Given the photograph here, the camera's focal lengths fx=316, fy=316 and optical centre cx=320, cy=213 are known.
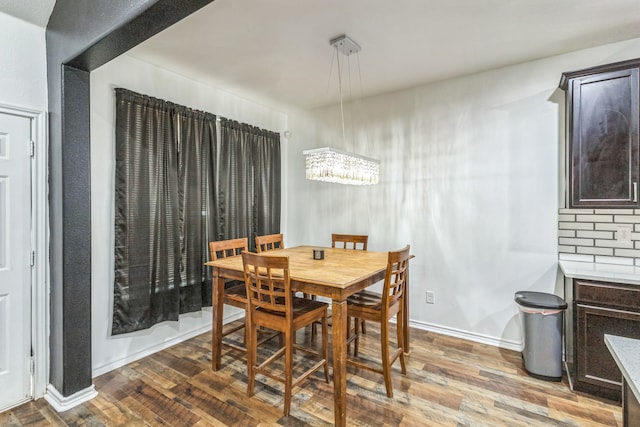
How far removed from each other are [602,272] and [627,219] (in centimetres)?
58

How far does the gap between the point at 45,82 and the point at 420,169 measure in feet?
10.8

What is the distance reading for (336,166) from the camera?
2.49 metres

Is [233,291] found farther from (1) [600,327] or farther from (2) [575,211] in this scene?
(2) [575,211]

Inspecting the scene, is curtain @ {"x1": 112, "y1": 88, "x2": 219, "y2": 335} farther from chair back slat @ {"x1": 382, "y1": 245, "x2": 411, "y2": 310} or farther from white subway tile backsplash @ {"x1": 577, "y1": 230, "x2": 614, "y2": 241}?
white subway tile backsplash @ {"x1": 577, "y1": 230, "x2": 614, "y2": 241}

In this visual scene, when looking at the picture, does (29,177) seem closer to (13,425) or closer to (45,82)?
(45,82)

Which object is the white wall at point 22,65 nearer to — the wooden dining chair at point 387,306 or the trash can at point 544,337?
the wooden dining chair at point 387,306

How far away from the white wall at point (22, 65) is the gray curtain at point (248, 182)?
1.53 meters

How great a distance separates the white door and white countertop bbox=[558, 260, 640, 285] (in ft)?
12.6

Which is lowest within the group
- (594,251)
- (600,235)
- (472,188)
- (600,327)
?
(600,327)

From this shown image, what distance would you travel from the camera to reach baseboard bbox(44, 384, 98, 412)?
2103mm

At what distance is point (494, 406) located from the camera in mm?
2115

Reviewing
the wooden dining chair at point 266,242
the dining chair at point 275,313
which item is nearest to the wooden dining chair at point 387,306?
the dining chair at point 275,313

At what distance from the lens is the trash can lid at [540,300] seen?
7.93 ft

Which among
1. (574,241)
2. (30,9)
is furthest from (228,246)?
(574,241)
